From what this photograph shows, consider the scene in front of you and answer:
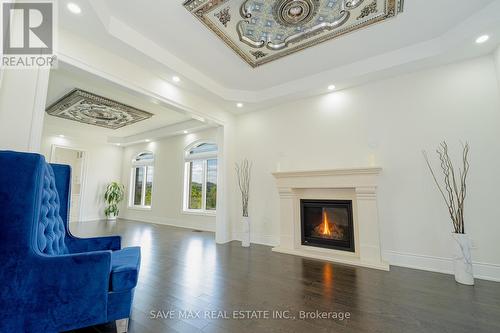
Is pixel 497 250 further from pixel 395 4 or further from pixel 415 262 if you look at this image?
pixel 395 4

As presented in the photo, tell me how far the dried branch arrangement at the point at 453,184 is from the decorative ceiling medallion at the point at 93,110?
617 centimetres

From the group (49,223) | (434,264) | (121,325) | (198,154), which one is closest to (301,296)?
(121,325)

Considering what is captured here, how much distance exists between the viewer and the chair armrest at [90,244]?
2080 mm

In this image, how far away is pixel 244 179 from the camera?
4.96m

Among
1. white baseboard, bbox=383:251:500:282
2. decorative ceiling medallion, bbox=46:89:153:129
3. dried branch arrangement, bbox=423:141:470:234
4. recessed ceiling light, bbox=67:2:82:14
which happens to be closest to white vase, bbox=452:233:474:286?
dried branch arrangement, bbox=423:141:470:234

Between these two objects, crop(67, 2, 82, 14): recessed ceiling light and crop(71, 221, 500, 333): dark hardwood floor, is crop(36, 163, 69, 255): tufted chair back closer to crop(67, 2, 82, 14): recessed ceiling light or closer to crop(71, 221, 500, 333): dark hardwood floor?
crop(71, 221, 500, 333): dark hardwood floor

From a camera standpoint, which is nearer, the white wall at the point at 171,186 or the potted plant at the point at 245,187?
the potted plant at the point at 245,187

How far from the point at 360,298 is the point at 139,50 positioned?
157 inches

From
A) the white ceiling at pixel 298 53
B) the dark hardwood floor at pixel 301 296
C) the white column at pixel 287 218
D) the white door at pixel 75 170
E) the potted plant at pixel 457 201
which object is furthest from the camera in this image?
the white door at pixel 75 170

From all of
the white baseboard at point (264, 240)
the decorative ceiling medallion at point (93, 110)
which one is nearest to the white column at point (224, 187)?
the white baseboard at point (264, 240)

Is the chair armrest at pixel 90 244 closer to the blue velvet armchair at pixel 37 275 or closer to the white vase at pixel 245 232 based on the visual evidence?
the blue velvet armchair at pixel 37 275

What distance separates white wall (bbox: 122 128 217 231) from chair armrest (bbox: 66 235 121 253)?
3.78 m

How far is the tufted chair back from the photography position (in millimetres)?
1522

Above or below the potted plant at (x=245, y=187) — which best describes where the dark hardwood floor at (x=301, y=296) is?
below
